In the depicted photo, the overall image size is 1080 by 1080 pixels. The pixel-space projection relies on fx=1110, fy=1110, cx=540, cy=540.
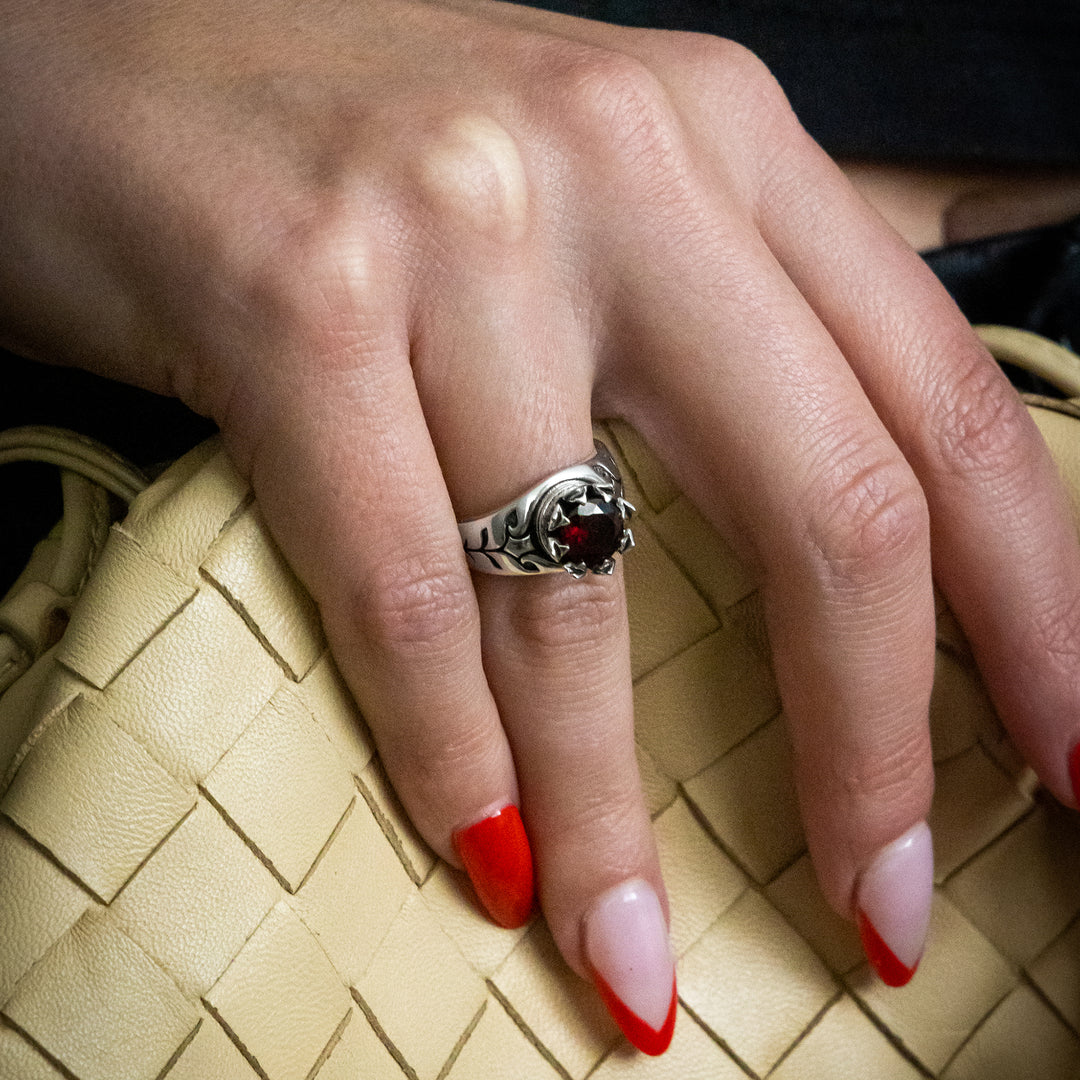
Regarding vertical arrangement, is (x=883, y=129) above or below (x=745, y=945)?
above

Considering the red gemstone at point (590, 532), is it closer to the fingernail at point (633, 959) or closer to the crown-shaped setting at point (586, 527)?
the crown-shaped setting at point (586, 527)

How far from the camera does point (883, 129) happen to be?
80 cm

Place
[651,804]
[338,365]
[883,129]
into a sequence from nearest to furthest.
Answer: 1. [338,365]
2. [651,804]
3. [883,129]

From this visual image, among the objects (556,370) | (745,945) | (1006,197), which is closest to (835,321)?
(556,370)

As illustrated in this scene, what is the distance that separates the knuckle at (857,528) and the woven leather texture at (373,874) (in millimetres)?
59

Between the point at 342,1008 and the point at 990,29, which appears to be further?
the point at 990,29

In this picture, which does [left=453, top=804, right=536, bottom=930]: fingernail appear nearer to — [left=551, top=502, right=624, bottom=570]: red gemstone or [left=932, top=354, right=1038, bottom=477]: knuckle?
[left=551, top=502, right=624, bottom=570]: red gemstone

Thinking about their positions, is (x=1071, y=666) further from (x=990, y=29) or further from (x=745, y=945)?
(x=990, y=29)

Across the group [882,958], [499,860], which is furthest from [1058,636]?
[499,860]

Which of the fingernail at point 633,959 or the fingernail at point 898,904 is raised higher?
the fingernail at point 633,959

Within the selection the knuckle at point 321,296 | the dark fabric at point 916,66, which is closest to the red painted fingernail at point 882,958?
the knuckle at point 321,296

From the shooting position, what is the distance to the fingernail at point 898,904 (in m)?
0.53

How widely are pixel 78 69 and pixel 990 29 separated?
682 mm

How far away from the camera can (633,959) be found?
49cm
